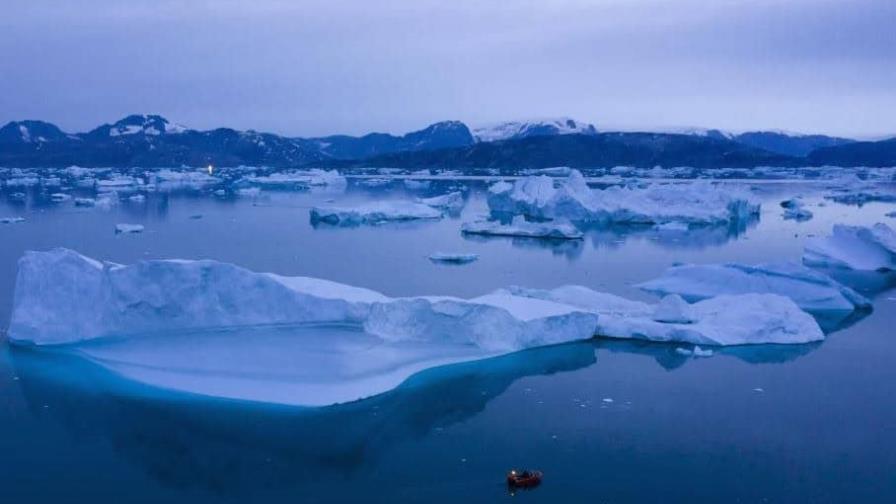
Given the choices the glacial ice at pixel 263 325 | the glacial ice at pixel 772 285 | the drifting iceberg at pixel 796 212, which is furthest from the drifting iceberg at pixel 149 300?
the drifting iceberg at pixel 796 212

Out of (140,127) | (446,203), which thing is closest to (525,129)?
(140,127)

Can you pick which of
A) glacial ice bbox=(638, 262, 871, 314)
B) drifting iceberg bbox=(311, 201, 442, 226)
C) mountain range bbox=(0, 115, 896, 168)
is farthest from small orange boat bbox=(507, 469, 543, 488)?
mountain range bbox=(0, 115, 896, 168)

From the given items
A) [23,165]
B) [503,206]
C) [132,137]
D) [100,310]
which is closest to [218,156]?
[132,137]

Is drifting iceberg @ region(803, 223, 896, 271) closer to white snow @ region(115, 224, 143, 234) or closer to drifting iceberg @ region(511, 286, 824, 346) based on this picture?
drifting iceberg @ region(511, 286, 824, 346)

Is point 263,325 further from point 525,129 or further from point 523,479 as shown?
point 525,129

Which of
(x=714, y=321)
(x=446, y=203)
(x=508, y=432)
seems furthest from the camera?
(x=446, y=203)

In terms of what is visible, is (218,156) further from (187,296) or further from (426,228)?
(187,296)
